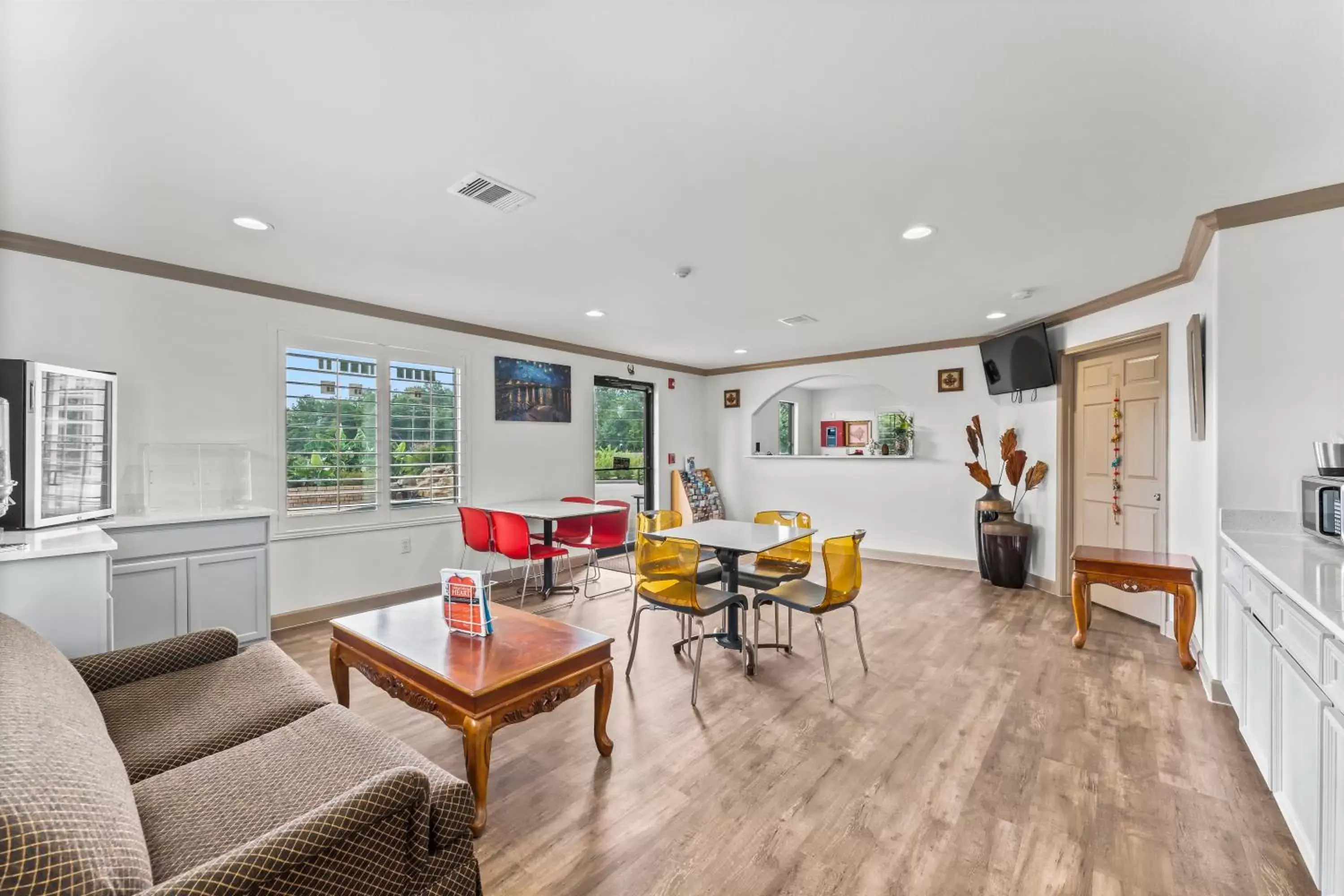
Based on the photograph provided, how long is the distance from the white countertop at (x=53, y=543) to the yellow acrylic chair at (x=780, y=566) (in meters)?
3.02

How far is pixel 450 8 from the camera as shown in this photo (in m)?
1.48

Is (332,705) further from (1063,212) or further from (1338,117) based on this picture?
(1338,117)

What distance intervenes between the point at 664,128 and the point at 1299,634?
2.57 metres

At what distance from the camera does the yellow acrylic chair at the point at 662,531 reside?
3646 mm

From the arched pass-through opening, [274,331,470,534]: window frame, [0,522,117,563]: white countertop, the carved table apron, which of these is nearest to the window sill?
[274,331,470,534]: window frame

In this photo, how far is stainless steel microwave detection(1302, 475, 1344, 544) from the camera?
224cm

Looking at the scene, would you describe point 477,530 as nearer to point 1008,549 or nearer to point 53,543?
point 53,543

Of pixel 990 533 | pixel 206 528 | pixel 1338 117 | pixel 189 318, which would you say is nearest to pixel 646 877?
pixel 206 528

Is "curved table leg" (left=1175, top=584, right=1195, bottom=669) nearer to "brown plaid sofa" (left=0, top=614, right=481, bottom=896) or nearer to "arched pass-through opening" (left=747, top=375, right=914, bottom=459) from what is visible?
"brown plaid sofa" (left=0, top=614, right=481, bottom=896)

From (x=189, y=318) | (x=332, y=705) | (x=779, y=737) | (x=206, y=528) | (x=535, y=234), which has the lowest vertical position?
(x=779, y=737)

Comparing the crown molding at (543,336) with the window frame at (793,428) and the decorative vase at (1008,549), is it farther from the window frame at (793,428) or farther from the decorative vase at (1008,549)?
the window frame at (793,428)

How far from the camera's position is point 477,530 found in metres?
4.80

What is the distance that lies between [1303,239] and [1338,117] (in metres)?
0.93

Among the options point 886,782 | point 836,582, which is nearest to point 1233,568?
point 836,582
